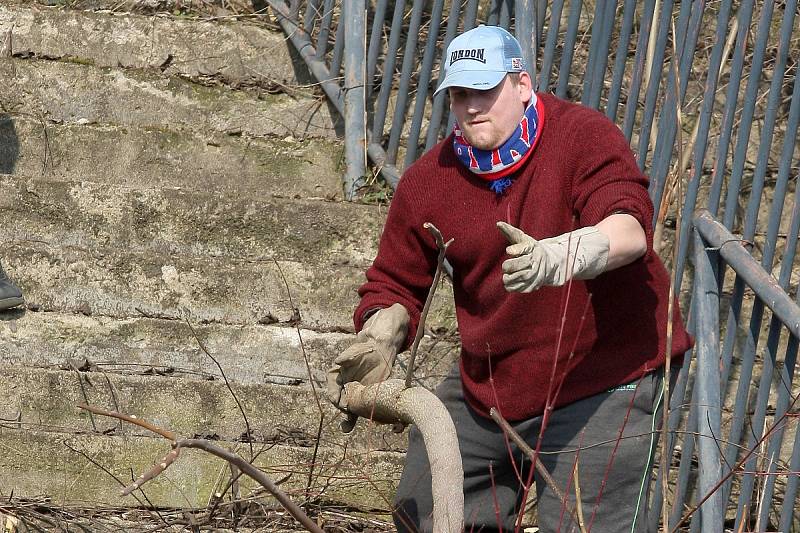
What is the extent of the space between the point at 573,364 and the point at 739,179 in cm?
103

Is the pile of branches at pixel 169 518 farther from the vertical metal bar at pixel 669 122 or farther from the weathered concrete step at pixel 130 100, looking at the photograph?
the weathered concrete step at pixel 130 100

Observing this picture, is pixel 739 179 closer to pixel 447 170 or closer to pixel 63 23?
pixel 447 170

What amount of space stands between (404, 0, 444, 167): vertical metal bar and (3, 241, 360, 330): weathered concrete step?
0.73 metres

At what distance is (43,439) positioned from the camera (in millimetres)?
3129

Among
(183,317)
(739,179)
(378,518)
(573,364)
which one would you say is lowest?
(378,518)

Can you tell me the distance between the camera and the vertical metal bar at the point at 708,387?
113 inches

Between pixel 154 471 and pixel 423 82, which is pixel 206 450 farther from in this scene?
pixel 423 82

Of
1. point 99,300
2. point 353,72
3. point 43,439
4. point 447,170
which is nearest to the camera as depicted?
point 447,170

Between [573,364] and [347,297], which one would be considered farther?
[347,297]

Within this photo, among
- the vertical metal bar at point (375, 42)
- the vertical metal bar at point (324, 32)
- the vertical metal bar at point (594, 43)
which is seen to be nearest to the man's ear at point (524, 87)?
the vertical metal bar at point (594, 43)

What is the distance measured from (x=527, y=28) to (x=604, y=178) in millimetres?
1500

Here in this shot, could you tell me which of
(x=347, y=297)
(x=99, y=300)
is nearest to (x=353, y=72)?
(x=347, y=297)

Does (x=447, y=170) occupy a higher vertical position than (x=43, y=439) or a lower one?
higher

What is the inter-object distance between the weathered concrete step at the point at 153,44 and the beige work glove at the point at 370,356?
6.84 ft
